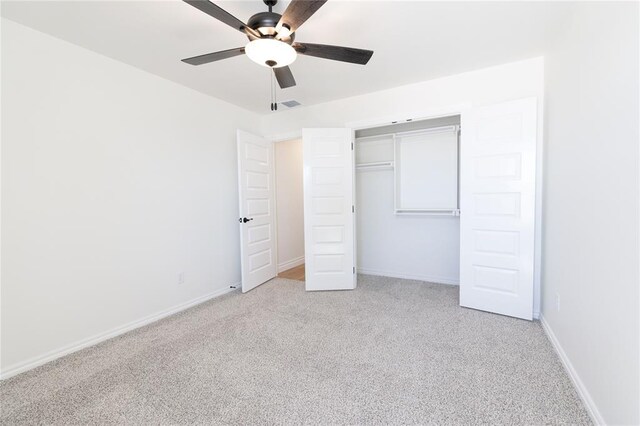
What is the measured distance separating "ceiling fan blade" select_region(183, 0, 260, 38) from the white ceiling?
370mm

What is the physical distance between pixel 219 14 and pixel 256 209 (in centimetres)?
263

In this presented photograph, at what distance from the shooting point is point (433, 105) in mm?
3131

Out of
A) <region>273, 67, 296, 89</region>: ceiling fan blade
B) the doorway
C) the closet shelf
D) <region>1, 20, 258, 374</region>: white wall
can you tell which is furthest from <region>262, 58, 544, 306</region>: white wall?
<region>273, 67, 296, 89</region>: ceiling fan blade

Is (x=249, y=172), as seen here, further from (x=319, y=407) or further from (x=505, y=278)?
(x=505, y=278)

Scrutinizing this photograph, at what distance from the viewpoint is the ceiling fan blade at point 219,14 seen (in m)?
1.33

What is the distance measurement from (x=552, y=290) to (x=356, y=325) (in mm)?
1685

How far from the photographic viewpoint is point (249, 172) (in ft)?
12.2

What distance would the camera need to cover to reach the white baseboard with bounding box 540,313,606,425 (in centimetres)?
145

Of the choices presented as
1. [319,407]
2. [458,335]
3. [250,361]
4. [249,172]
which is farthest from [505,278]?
[249,172]

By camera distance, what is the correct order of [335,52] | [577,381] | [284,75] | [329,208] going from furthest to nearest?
1. [329,208]
2. [284,75]
3. [335,52]
4. [577,381]

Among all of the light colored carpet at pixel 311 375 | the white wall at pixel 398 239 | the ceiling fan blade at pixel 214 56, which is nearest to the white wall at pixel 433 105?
the white wall at pixel 398 239

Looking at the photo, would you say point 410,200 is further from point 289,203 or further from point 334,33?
point 334,33

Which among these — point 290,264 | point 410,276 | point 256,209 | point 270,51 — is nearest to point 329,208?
point 256,209

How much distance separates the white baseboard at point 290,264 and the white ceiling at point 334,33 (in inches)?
114
